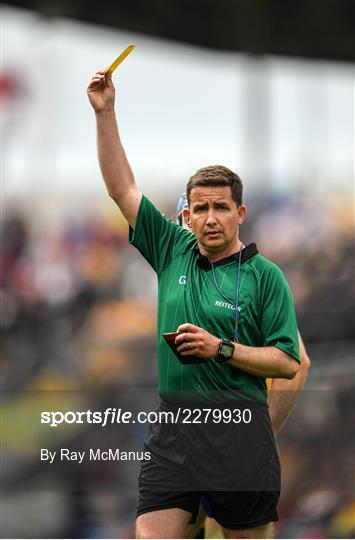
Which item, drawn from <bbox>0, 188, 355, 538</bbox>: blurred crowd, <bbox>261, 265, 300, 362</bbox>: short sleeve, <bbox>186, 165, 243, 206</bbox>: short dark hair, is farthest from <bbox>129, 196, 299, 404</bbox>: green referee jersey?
<bbox>0, 188, 355, 538</bbox>: blurred crowd

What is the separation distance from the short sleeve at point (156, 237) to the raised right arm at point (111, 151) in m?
0.04

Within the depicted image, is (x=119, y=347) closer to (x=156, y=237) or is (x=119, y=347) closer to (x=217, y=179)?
(x=156, y=237)

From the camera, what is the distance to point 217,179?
4.77 meters

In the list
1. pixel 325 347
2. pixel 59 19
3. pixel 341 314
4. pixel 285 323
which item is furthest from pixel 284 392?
pixel 59 19

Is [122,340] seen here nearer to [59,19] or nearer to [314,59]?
[59,19]

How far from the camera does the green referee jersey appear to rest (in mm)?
4688

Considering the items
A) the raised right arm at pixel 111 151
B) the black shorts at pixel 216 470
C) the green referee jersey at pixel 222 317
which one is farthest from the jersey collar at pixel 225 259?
the black shorts at pixel 216 470

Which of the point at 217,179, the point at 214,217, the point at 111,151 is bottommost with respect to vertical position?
the point at 214,217

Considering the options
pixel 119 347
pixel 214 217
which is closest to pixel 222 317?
pixel 214 217

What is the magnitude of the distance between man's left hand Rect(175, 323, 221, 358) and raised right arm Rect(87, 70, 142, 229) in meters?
0.69

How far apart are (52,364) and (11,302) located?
190cm

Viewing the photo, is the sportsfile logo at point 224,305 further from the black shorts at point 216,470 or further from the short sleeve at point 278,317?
the black shorts at point 216,470

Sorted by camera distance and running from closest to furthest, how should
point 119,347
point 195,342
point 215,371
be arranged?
point 195,342, point 215,371, point 119,347

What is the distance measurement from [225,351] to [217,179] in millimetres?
775
